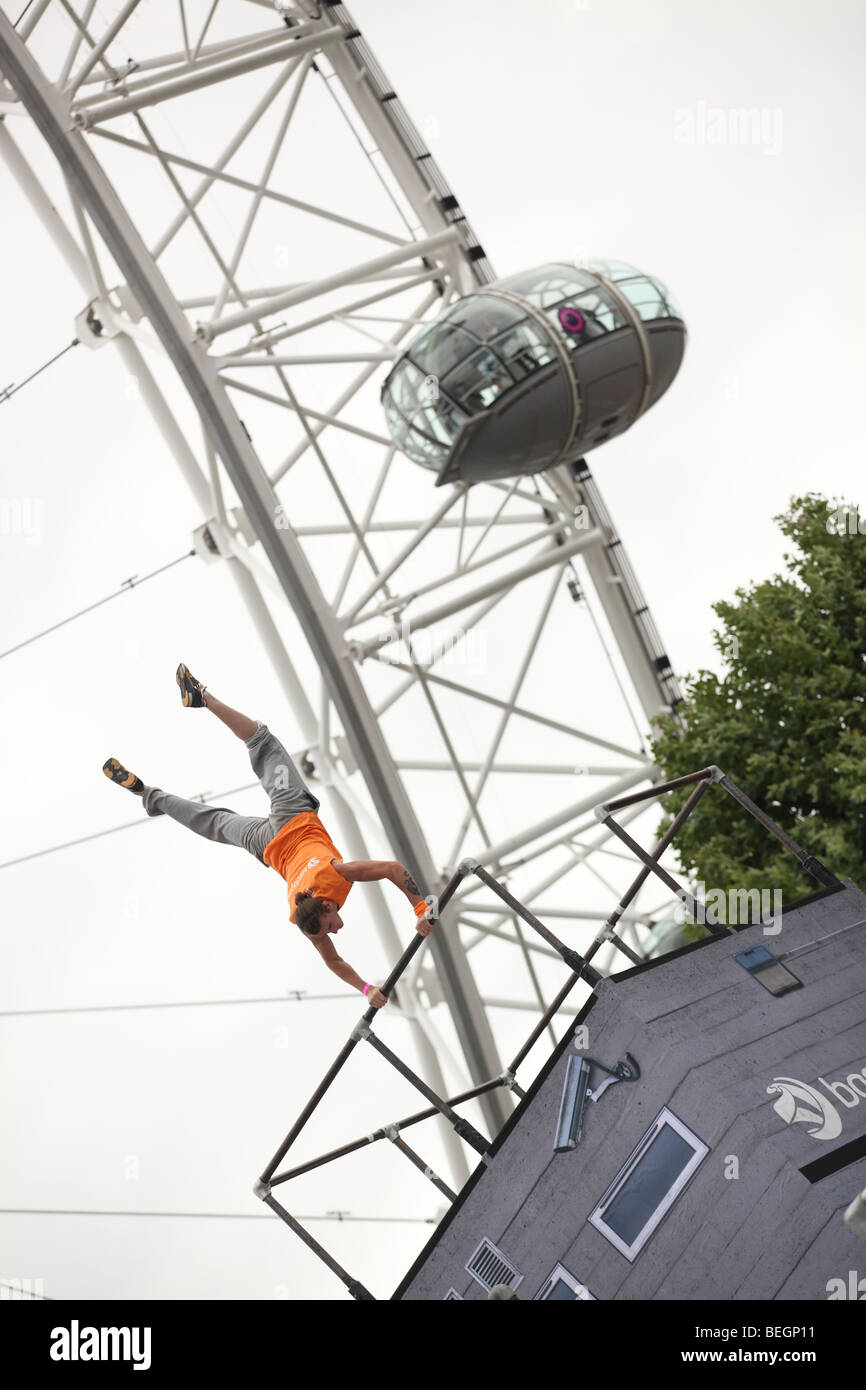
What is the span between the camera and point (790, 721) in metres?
16.0

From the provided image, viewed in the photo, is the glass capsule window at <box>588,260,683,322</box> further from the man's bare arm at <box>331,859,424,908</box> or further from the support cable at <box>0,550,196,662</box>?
the man's bare arm at <box>331,859,424,908</box>

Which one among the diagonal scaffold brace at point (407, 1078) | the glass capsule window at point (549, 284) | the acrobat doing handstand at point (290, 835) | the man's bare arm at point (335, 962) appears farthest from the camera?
the glass capsule window at point (549, 284)

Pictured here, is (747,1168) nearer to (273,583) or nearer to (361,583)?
(273,583)

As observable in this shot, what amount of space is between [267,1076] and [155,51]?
20.6 meters

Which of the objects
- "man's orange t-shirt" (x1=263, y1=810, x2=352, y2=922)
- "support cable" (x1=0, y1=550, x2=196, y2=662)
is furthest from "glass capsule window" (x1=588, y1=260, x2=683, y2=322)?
"man's orange t-shirt" (x1=263, y1=810, x2=352, y2=922)

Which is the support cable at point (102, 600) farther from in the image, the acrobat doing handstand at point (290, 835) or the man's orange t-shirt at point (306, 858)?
the man's orange t-shirt at point (306, 858)

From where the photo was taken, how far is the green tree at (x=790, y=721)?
1508 centimetres

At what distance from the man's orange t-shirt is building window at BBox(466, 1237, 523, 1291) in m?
2.13

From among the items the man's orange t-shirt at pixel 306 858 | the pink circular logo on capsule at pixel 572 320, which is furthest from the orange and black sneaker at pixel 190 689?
the pink circular logo on capsule at pixel 572 320

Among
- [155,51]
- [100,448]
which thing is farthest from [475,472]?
[155,51]

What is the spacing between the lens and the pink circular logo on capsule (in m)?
14.6

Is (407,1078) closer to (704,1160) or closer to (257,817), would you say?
(704,1160)

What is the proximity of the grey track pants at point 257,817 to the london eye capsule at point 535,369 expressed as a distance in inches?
257

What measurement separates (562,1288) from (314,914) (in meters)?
2.46
